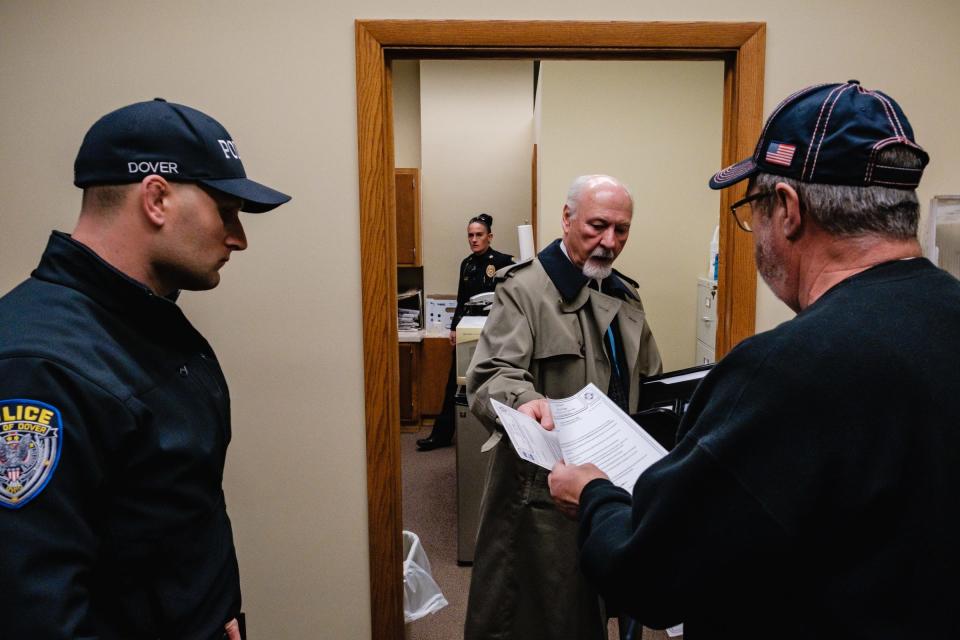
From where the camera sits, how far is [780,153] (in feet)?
2.63

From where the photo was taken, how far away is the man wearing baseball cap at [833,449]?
668mm

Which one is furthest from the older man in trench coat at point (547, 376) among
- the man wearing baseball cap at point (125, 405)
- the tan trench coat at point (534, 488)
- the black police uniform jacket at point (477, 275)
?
the black police uniform jacket at point (477, 275)

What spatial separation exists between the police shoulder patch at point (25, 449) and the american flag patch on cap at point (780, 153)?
0.93 meters

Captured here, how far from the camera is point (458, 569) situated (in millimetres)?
2875

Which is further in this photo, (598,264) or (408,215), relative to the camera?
(408,215)

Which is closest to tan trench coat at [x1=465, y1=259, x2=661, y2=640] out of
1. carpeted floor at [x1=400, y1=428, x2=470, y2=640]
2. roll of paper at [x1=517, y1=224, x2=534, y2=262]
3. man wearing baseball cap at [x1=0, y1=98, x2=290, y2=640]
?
carpeted floor at [x1=400, y1=428, x2=470, y2=640]

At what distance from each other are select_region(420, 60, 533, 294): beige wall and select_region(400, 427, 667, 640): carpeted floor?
60.0 inches

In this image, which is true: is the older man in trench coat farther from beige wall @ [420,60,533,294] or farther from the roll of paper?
beige wall @ [420,60,533,294]

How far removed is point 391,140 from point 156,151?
908 millimetres

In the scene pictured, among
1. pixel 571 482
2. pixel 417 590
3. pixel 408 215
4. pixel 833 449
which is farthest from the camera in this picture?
pixel 408 215

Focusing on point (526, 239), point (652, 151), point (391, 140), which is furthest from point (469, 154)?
point (391, 140)

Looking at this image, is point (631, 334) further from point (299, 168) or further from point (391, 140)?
point (299, 168)

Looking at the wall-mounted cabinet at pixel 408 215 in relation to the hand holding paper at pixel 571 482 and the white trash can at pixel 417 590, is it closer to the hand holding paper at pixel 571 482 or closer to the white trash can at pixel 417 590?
the white trash can at pixel 417 590

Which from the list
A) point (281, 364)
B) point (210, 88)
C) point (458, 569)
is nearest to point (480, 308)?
point (458, 569)
